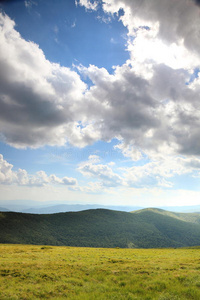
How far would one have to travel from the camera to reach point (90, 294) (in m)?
13.0

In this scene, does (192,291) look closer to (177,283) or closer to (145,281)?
(177,283)

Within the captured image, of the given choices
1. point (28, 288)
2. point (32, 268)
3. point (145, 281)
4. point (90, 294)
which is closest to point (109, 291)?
point (90, 294)

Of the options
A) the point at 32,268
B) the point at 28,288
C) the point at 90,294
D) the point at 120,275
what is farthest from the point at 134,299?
the point at 32,268

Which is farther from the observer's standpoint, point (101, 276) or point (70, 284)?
point (101, 276)

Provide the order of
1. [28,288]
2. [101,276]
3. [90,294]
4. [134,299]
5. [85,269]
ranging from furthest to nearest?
[85,269]
[101,276]
[28,288]
[90,294]
[134,299]

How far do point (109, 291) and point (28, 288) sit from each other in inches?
293

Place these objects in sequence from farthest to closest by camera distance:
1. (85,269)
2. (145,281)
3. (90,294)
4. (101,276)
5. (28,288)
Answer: (85,269) → (101,276) → (145,281) → (28,288) → (90,294)

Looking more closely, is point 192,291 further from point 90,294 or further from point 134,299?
point 90,294

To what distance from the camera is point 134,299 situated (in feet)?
39.7

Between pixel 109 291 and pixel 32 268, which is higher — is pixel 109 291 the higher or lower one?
the higher one

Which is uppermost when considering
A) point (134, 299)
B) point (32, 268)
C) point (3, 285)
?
point (134, 299)

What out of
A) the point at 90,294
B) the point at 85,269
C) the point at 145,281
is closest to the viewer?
the point at 90,294

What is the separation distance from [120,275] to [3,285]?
39.3 feet

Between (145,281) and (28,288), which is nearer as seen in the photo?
(28,288)
